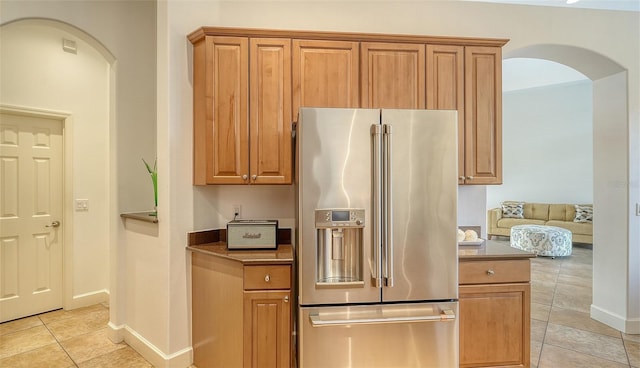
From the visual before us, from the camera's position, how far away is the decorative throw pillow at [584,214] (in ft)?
21.9

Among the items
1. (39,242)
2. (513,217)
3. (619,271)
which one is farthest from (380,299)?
(513,217)

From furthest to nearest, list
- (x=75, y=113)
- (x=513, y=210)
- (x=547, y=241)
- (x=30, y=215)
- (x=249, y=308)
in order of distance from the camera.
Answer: (x=513, y=210) < (x=547, y=241) < (x=75, y=113) < (x=30, y=215) < (x=249, y=308)

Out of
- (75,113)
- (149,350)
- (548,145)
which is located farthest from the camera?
(548,145)

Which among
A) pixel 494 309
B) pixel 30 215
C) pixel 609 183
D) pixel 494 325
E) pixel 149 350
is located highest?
pixel 609 183

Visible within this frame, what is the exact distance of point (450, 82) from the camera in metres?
2.52

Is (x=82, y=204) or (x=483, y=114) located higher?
(x=483, y=114)

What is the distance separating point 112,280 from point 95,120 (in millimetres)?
1953

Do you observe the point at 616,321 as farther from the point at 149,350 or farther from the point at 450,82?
the point at 149,350

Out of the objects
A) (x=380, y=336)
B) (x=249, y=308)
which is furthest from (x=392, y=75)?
(x=249, y=308)

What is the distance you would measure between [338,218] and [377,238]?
268 millimetres

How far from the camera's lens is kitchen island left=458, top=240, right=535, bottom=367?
219 centimetres

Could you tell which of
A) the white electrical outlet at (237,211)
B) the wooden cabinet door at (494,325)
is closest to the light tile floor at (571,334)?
the wooden cabinet door at (494,325)

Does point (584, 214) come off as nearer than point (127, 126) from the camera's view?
No

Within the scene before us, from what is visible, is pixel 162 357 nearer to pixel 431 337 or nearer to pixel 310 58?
pixel 431 337
